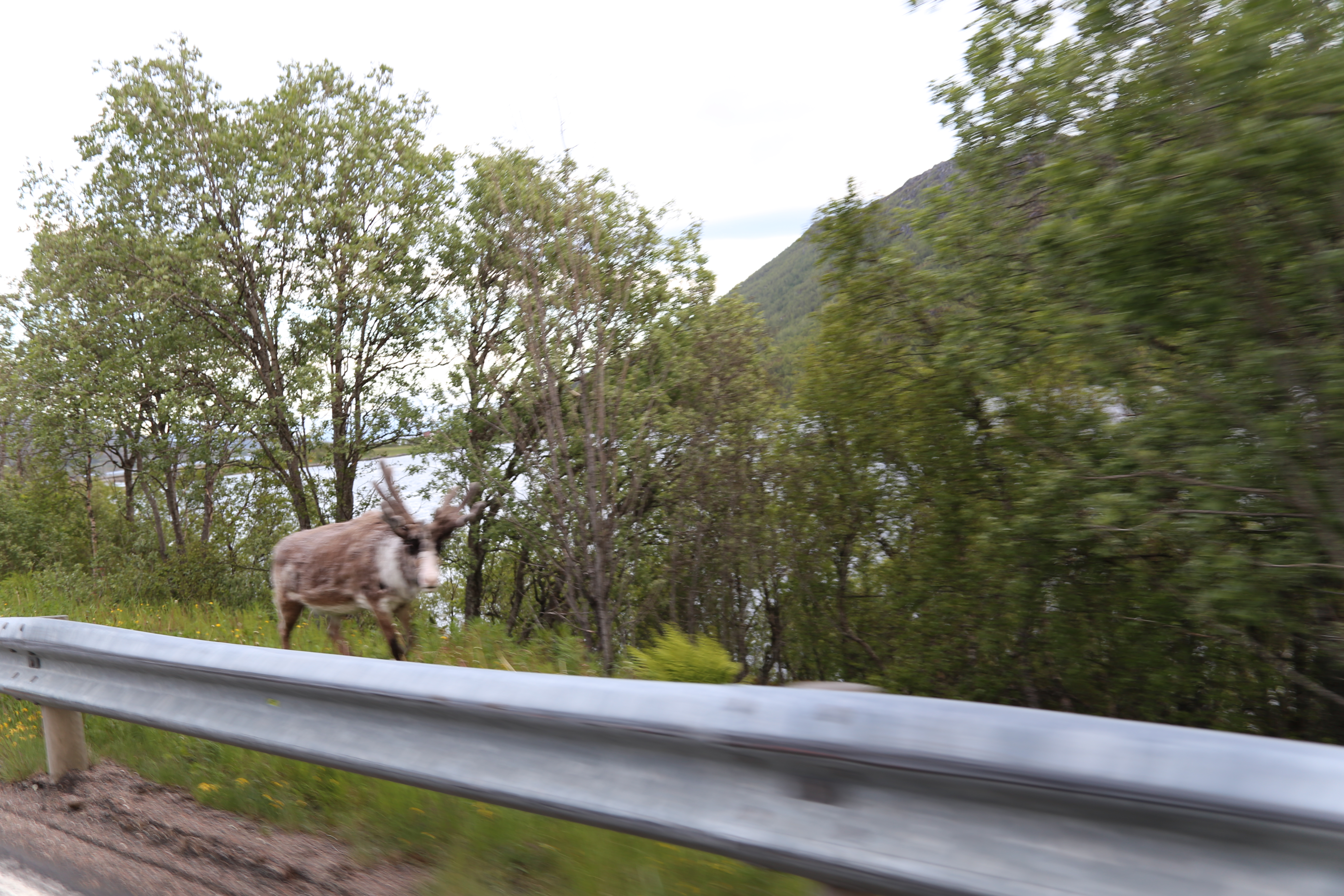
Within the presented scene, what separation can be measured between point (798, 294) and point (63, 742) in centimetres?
1175

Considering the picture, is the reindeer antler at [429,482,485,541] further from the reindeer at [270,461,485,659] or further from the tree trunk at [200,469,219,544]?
the tree trunk at [200,469,219,544]

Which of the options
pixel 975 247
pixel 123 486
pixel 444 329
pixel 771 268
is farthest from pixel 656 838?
pixel 771 268

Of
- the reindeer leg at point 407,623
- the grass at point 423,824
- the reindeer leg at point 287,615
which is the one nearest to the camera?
the grass at point 423,824

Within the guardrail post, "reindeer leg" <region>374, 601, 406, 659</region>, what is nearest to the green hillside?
"reindeer leg" <region>374, 601, 406, 659</region>

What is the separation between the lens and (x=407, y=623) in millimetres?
6172

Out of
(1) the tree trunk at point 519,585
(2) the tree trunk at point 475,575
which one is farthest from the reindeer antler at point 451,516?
(2) the tree trunk at point 475,575

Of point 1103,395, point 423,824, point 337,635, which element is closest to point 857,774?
point 423,824

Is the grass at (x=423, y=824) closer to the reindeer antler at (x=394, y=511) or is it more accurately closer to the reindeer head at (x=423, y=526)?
the reindeer head at (x=423, y=526)

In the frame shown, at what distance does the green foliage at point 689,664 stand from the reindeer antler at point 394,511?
68.8 inches

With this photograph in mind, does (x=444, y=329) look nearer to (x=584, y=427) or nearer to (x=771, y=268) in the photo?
(x=584, y=427)

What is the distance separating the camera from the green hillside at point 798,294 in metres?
9.57

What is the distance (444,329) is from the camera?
1556cm

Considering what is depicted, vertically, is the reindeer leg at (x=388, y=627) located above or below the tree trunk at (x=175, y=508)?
below

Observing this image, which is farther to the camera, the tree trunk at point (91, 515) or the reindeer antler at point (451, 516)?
the tree trunk at point (91, 515)
